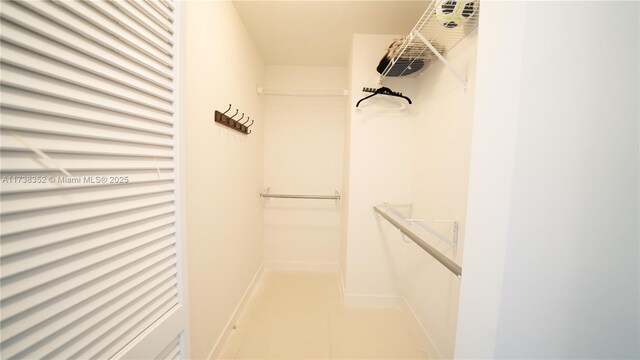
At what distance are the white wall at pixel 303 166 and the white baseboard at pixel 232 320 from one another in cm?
47

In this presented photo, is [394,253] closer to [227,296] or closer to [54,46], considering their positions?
[227,296]

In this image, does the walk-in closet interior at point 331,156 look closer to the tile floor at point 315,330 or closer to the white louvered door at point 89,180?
the tile floor at point 315,330

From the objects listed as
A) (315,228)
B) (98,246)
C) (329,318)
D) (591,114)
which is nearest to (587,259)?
(591,114)

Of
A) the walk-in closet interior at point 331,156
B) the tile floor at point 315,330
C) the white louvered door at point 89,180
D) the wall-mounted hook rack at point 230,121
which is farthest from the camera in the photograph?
the tile floor at point 315,330

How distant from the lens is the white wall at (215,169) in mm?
1114

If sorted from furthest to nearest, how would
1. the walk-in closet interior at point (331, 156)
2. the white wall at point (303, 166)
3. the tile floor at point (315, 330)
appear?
1. the white wall at point (303, 166)
2. the tile floor at point (315, 330)
3. the walk-in closet interior at point (331, 156)

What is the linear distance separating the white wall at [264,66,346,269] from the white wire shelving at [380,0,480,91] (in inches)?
43.0

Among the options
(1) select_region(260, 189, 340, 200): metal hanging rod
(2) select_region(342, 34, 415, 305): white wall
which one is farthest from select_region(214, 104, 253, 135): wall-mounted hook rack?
(2) select_region(342, 34, 415, 305): white wall

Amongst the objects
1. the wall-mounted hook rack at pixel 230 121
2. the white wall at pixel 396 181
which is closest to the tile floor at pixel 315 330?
the white wall at pixel 396 181

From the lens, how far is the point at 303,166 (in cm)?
264

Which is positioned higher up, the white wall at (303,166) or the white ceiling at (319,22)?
the white ceiling at (319,22)

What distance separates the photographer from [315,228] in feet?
8.84

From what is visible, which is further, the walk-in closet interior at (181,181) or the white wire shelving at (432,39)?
the white wire shelving at (432,39)

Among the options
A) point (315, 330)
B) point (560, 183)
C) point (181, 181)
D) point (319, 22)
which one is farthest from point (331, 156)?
point (560, 183)
